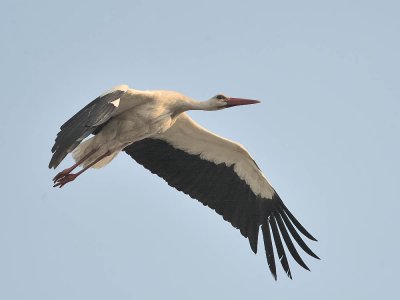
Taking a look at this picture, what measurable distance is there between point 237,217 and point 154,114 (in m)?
2.03

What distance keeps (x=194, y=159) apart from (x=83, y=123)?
115 inches

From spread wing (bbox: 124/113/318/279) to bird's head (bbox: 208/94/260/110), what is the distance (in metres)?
0.55

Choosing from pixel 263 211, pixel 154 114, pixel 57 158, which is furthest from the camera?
pixel 263 211

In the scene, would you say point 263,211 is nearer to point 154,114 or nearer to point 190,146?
point 190,146

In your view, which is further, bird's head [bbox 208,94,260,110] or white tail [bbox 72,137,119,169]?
bird's head [bbox 208,94,260,110]

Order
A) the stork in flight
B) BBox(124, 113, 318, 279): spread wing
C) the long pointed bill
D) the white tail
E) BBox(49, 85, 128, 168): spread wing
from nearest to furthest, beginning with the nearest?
BBox(49, 85, 128, 168): spread wing
the stork in flight
the white tail
the long pointed bill
BBox(124, 113, 318, 279): spread wing

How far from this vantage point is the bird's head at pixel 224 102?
40.5 feet

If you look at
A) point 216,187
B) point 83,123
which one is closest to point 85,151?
point 83,123

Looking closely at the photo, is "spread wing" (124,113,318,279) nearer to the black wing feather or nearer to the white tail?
the black wing feather

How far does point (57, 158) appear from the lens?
411 inches

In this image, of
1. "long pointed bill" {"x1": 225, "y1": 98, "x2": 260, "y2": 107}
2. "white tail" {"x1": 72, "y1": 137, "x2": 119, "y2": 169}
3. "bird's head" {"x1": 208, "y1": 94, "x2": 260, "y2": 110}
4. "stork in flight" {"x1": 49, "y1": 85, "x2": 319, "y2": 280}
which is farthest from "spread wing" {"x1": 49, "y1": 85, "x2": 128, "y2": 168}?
"long pointed bill" {"x1": 225, "y1": 98, "x2": 260, "y2": 107}

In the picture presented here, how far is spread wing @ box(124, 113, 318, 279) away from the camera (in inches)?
510

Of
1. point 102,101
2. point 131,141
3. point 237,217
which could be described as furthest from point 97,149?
point 237,217

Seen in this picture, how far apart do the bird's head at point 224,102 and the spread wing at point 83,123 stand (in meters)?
1.44
